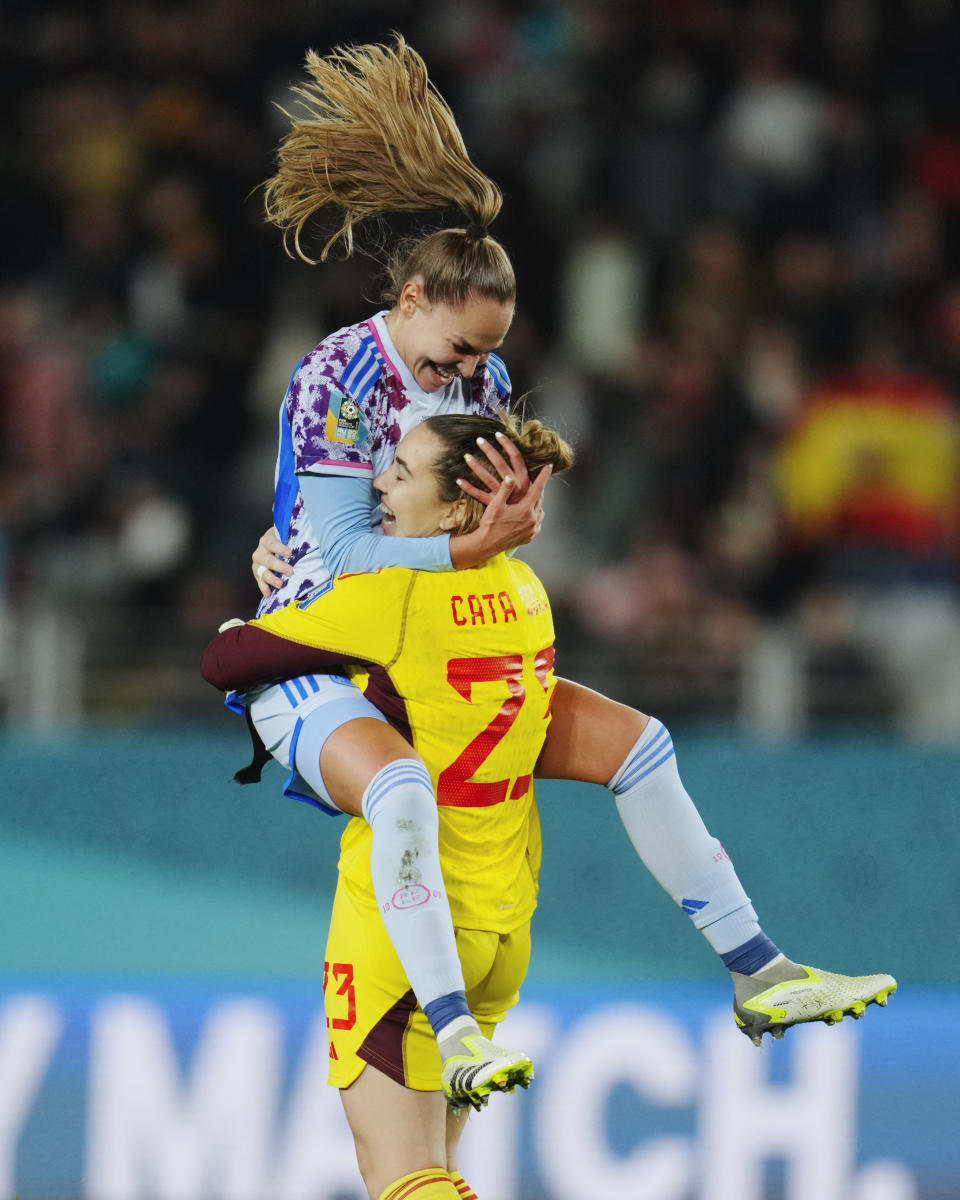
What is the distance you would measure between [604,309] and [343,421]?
178 inches

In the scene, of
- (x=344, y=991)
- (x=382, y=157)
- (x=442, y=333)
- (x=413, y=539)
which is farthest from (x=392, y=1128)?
(x=382, y=157)

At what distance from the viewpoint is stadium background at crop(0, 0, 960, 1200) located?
484cm

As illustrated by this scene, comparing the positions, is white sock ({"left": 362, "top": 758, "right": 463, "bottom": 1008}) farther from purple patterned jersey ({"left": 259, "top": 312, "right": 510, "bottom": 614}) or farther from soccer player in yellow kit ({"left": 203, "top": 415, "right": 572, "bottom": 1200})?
purple patterned jersey ({"left": 259, "top": 312, "right": 510, "bottom": 614})

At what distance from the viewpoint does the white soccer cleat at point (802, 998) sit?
3115 millimetres

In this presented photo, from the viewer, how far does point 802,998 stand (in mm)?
3137

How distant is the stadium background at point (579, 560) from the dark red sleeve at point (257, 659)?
792 mm

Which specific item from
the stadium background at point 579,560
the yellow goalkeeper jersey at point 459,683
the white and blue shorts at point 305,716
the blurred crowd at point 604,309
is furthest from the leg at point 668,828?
the blurred crowd at point 604,309

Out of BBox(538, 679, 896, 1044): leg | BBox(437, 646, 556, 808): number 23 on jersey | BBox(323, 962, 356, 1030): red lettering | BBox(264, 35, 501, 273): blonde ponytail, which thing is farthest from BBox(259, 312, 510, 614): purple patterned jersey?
BBox(323, 962, 356, 1030): red lettering

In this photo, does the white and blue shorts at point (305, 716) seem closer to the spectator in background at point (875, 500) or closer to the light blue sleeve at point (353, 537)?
the light blue sleeve at point (353, 537)

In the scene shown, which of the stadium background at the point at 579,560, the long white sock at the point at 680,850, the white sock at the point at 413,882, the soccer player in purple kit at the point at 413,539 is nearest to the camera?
the white sock at the point at 413,882

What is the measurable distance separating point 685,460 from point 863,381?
2.38 ft

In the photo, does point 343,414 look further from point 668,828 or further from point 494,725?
point 668,828

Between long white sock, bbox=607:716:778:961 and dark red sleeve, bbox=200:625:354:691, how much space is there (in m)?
0.53

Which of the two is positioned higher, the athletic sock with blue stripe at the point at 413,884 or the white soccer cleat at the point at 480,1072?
the athletic sock with blue stripe at the point at 413,884
